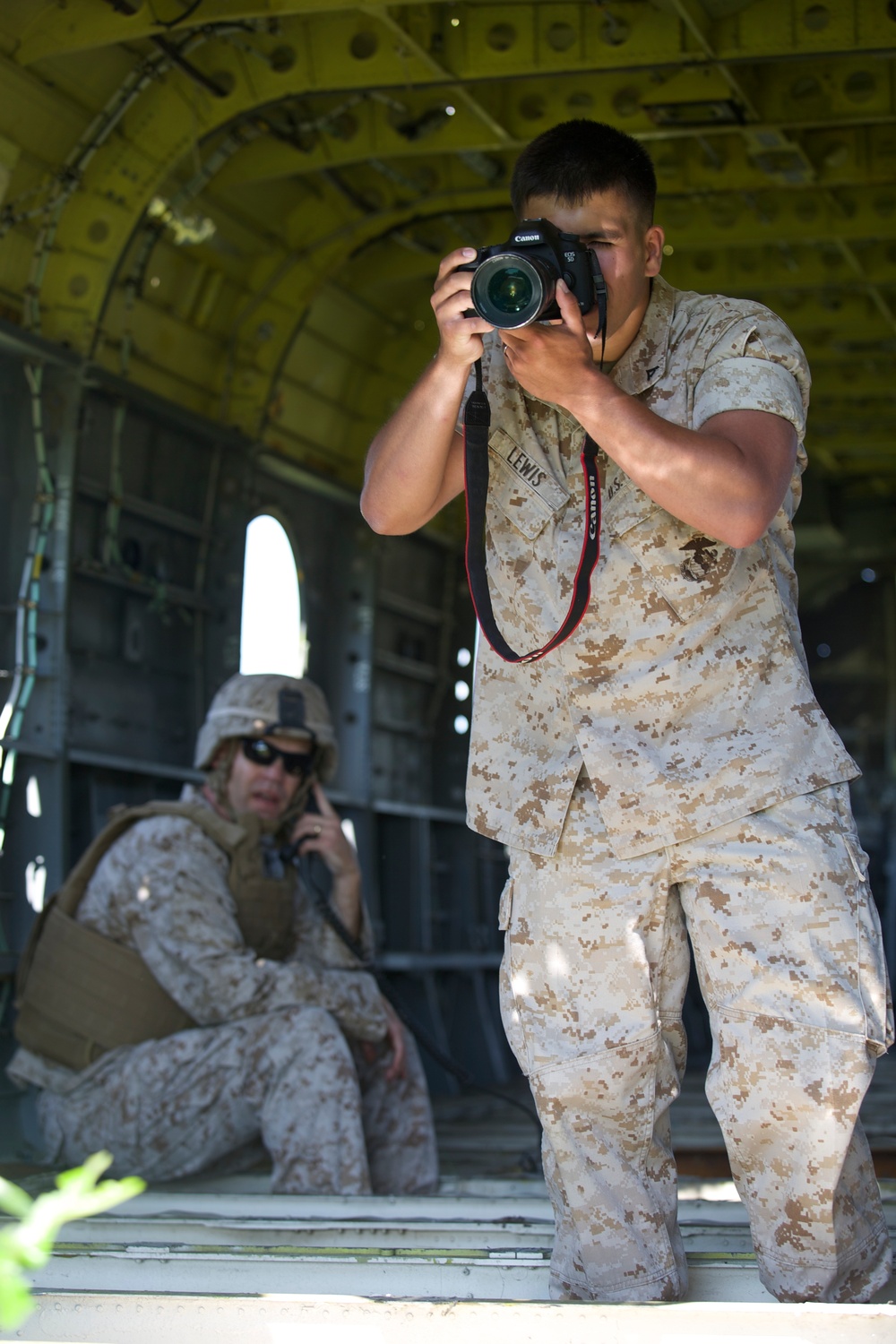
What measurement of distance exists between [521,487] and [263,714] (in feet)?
9.16

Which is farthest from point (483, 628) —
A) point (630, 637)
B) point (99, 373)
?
point (99, 373)

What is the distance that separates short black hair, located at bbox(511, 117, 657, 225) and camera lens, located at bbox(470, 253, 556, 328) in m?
0.26

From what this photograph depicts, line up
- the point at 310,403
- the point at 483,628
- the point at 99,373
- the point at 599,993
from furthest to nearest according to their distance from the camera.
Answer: the point at 310,403 → the point at 99,373 → the point at 483,628 → the point at 599,993

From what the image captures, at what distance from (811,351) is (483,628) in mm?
6521

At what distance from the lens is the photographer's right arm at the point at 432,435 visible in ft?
6.78

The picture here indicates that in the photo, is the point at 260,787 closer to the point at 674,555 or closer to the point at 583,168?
the point at 674,555

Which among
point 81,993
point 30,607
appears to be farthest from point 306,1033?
point 30,607

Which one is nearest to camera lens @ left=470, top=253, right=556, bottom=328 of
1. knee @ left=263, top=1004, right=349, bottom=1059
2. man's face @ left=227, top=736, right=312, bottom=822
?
knee @ left=263, top=1004, right=349, bottom=1059

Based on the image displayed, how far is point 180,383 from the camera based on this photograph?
6.11 m

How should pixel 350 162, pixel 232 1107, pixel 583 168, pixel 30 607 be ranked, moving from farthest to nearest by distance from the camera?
pixel 350 162, pixel 30 607, pixel 232 1107, pixel 583 168

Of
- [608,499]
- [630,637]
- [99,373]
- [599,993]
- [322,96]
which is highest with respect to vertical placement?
[322,96]

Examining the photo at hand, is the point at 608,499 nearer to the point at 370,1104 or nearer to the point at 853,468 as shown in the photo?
the point at 370,1104

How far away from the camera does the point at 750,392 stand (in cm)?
208

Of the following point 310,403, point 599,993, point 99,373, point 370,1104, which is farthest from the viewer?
point 310,403
